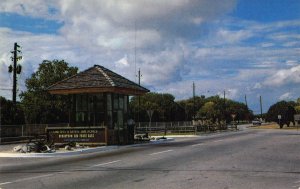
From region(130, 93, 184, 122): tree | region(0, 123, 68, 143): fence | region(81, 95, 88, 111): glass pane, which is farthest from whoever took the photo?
region(130, 93, 184, 122): tree

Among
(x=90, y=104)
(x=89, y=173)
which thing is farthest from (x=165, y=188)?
(x=90, y=104)

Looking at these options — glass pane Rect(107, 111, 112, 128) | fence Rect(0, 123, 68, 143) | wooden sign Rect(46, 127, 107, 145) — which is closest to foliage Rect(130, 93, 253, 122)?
fence Rect(0, 123, 68, 143)

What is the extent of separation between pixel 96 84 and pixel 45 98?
91.6 feet

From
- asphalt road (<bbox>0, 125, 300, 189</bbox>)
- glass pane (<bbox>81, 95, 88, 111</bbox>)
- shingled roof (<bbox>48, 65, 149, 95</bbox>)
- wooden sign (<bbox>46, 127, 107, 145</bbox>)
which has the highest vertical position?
shingled roof (<bbox>48, 65, 149, 95</bbox>)

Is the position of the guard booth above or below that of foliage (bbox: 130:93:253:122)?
below

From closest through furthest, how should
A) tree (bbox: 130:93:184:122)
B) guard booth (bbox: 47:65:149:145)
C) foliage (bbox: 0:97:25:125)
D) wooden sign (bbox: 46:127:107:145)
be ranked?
wooden sign (bbox: 46:127:107:145), guard booth (bbox: 47:65:149:145), foliage (bbox: 0:97:25:125), tree (bbox: 130:93:184:122)

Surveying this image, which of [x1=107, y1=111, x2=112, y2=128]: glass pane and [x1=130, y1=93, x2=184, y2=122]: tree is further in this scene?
[x1=130, y1=93, x2=184, y2=122]: tree

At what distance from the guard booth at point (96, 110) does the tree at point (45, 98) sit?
24571mm

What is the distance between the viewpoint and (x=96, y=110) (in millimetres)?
29688

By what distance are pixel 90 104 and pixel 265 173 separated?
1772 cm

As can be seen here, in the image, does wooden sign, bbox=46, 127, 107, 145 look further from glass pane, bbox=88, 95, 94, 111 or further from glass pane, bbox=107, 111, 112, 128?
glass pane, bbox=88, 95, 94, 111

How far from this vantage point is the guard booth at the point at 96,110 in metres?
28.6

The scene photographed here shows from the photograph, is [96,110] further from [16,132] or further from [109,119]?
[16,132]

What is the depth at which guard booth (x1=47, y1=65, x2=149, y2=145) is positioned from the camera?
1125 inches
